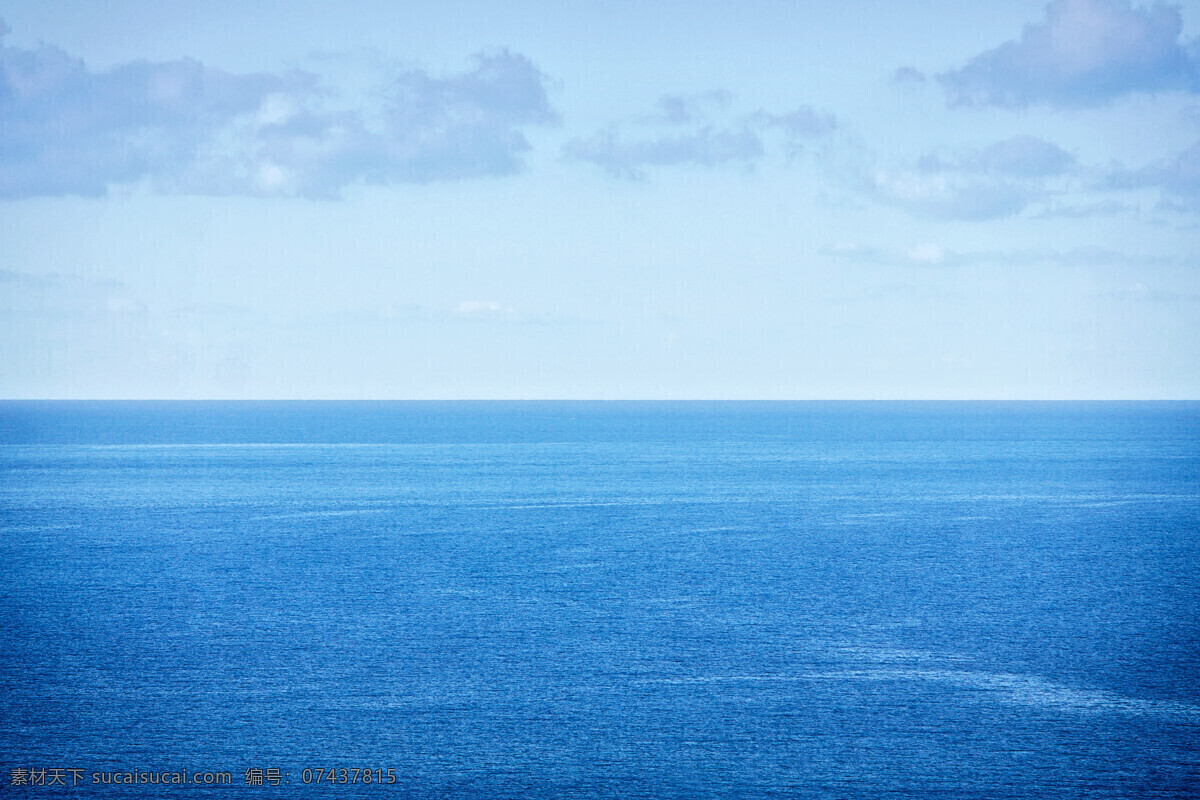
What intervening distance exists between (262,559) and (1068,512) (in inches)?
2551

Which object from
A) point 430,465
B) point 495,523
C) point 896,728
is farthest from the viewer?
point 430,465

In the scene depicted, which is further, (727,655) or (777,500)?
(777,500)

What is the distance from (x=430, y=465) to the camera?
477ft

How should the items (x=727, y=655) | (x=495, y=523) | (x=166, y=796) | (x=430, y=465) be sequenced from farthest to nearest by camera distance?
(x=430, y=465) < (x=495, y=523) < (x=727, y=655) < (x=166, y=796)

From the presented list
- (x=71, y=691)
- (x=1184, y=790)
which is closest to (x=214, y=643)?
(x=71, y=691)

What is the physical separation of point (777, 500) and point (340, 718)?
68589 mm

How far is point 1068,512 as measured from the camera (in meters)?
94.6

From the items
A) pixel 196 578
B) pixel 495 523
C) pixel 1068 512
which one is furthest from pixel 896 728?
pixel 1068 512

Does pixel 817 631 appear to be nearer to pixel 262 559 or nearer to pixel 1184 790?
pixel 1184 790

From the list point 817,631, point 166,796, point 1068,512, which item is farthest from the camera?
point 1068,512

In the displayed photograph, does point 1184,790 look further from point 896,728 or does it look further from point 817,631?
point 817,631

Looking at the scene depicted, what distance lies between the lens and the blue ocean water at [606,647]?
3459 cm

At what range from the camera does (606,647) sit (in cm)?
4681

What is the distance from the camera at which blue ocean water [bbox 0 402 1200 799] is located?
113 feet
